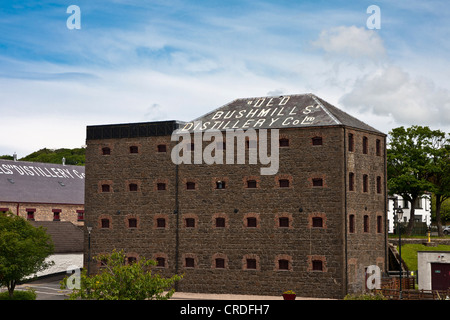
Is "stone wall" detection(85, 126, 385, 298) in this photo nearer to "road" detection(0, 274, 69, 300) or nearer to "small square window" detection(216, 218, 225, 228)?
"small square window" detection(216, 218, 225, 228)

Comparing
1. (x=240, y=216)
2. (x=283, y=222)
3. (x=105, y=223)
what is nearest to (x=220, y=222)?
(x=240, y=216)

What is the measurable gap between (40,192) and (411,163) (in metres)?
38.0

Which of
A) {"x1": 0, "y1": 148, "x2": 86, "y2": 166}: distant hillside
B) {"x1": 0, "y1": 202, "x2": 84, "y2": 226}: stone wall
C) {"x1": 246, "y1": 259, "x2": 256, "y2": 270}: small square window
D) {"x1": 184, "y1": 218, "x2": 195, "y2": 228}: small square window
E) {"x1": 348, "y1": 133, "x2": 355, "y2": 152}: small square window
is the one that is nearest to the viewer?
{"x1": 348, "y1": 133, "x2": 355, "y2": 152}: small square window

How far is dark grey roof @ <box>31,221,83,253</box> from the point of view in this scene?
6216 cm

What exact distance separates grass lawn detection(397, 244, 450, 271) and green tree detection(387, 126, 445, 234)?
7.91 meters

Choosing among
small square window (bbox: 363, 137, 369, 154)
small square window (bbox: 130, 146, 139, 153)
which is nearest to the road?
small square window (bbox: 130, 146, 139, 153)

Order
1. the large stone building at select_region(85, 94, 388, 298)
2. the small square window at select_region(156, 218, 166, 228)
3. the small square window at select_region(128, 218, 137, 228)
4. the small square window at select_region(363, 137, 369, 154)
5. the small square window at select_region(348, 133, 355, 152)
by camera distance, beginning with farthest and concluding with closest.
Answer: the small square window at select_region(128, 218, 137, 228) → the small square window at select_region(156, 218, 166, 228) → the small square window at select_region(363, 137, 369, 154) → the small square window at select_region(348, 133, 355, 152) → the large stone building at select_region(85, 94, 388, 298)

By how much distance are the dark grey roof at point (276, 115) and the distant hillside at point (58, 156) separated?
66551 millimetres

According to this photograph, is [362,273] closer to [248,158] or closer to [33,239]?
[248,158]

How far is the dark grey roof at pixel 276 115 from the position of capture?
4909cm

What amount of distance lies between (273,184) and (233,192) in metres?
3.02

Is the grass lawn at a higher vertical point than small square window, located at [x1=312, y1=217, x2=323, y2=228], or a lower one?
lower
